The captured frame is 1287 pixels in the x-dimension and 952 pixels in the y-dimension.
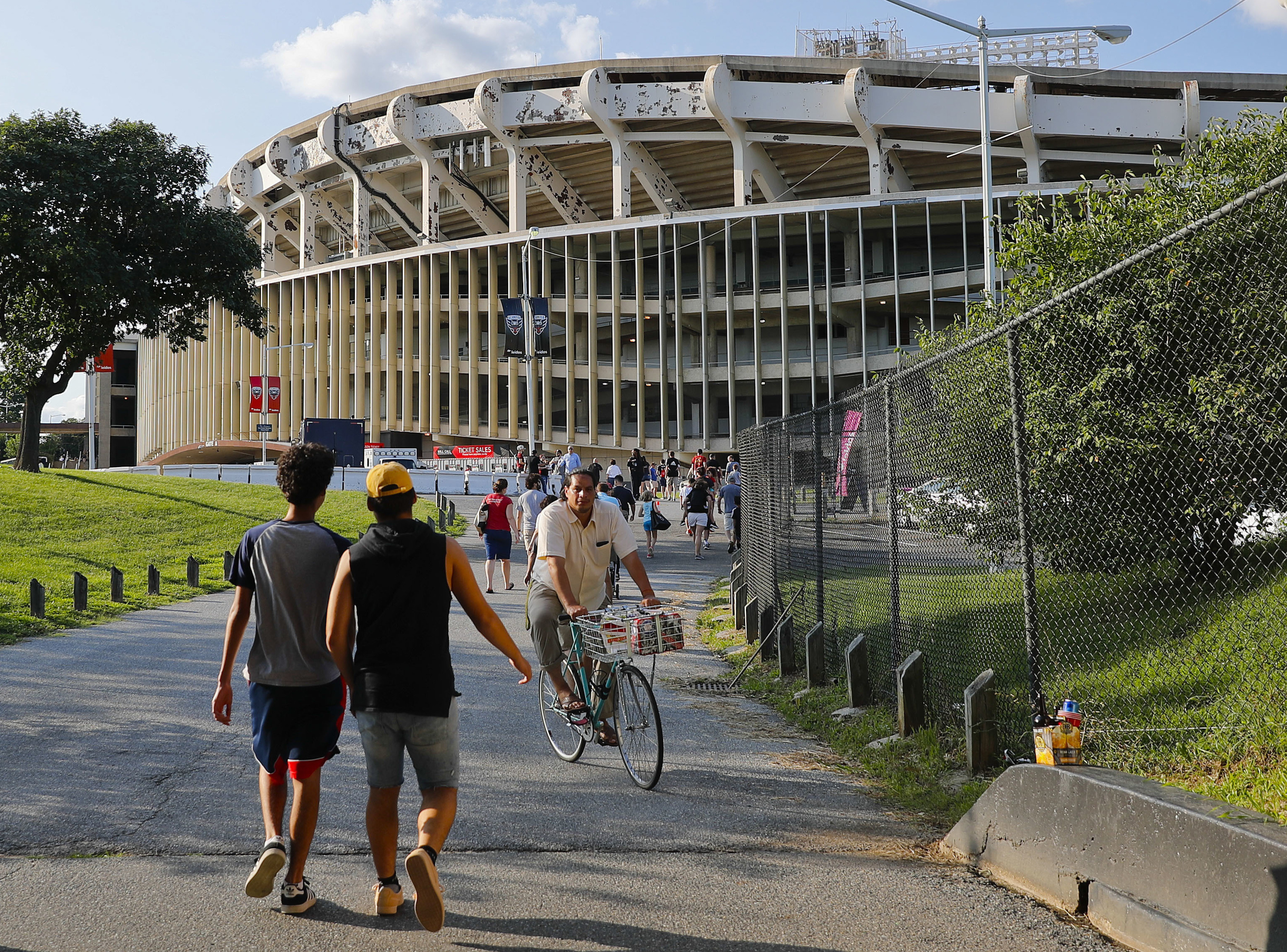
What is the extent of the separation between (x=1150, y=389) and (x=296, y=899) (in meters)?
7.02

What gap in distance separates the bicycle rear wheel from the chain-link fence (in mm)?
2345

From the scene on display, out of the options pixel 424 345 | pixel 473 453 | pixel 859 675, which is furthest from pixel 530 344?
pixel 859 675

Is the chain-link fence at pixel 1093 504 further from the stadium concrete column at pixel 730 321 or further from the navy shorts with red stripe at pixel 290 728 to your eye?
the stadium concrete column at pixel 730 321

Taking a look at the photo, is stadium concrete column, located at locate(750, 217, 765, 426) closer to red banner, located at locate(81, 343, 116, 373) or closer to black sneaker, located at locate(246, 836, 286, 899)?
red banner, located at locate(81, 343, 116, 373)

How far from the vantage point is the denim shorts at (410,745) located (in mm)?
3977

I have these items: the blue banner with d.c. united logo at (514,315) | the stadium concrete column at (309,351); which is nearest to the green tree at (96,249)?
the blue banner with d.c. united logo at (514,315)

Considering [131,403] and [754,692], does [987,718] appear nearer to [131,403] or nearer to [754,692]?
[754,692]

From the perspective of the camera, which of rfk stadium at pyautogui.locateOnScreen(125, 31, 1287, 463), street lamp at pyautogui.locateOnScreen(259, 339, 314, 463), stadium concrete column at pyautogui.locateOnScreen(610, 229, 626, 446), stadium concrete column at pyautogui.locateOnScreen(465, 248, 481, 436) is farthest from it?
stadium concrete column at pyautogui.locateOnScreen(465, 248, 481, 436)

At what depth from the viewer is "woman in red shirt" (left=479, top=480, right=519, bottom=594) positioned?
51.0ft

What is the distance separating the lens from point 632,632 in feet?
19.4

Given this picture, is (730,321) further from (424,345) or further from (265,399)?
(265,399)

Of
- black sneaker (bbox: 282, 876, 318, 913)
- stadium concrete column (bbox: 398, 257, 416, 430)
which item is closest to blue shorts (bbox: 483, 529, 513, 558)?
black sneaker (bbox: 282, 876, 318, 913)

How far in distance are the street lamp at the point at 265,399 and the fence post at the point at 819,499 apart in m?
49.0

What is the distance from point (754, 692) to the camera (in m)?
9.12
